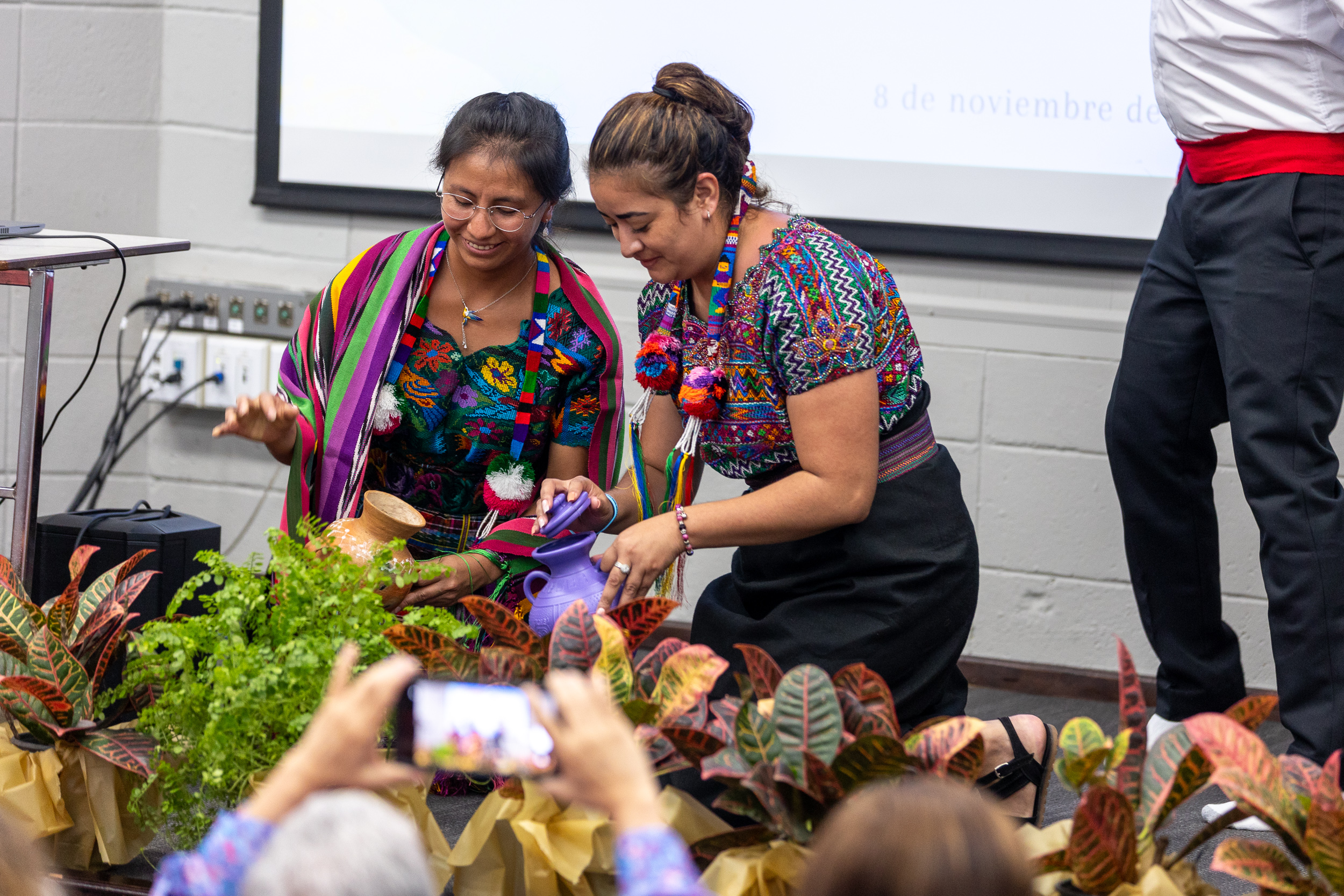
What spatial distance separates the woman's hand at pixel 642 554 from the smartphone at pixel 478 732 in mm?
521

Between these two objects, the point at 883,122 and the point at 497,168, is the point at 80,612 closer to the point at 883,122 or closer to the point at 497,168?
the point at 497,168

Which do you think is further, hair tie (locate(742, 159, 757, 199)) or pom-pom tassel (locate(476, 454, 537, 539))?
pom-pom tassel (locate(476, 454, 537, 539))

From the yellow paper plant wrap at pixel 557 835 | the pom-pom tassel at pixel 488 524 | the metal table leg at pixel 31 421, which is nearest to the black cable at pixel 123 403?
the metal table leg at pixel 31 421

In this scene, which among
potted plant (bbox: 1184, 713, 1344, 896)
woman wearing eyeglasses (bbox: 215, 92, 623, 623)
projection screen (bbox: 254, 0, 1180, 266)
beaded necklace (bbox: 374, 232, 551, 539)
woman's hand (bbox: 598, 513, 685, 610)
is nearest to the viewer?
potted plant (bbox: 1184, 713, 1344, 896)

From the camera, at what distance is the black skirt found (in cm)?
172

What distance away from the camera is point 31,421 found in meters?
1.94

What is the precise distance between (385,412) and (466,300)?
23cm

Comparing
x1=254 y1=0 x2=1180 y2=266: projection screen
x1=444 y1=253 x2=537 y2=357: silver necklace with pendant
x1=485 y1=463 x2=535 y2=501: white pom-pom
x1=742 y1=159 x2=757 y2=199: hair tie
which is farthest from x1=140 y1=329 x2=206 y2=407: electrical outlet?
x1=742 y1=159 x2=757 y2=199: hair tie

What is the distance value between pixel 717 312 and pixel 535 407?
17.8 inches

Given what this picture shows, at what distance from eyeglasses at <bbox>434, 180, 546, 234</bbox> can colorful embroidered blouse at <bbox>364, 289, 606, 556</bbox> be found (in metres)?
0.18

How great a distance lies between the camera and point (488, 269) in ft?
6.73

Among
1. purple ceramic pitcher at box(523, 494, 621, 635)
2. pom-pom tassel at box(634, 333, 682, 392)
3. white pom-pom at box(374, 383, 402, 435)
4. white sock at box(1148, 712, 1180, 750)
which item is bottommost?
white sock at box(1148, 712, 1180, 750)

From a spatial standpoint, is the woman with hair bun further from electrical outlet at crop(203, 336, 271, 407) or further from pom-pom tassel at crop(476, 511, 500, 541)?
electrical outlet at crop(203, 336, 271, 407)

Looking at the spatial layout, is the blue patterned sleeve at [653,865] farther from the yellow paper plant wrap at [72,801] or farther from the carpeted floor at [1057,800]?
the yellow paper plant wrap at [72,801]
